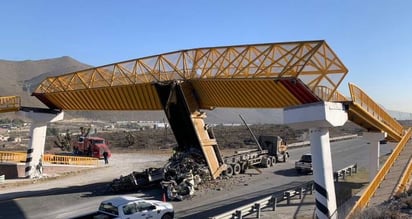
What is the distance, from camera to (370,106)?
23.6 metres

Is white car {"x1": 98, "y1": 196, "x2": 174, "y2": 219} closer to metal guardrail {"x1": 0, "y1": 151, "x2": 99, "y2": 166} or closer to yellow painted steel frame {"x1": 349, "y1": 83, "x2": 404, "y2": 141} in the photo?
yellow painted steel frame {"x1": 349, "y1": 83, "x2": 404, "y2": 141}

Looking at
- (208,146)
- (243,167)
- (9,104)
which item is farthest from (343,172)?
(9,104)

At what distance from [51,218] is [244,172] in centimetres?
1730

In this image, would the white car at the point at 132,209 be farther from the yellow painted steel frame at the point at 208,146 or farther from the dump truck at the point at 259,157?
the dump truck at the point at 259,157

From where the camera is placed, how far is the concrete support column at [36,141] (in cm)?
3297

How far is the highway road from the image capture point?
21656 mm

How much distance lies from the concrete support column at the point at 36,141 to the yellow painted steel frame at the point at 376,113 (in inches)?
967

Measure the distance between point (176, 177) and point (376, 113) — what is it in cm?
1385

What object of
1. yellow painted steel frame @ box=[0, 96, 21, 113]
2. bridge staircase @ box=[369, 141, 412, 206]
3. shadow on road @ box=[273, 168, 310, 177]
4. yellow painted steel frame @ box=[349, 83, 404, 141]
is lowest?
shadow on road @ box=[273, 168, 310, 177]

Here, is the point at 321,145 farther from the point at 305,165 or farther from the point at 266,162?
the point at 266,162

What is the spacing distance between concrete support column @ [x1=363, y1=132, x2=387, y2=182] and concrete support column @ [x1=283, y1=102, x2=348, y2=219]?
1057 cm

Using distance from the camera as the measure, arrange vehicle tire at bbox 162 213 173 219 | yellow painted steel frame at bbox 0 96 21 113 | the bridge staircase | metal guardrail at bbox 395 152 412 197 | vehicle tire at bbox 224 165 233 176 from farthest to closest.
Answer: yellow painted steel frame at bbox 0 96 21 113 → vehicle tire at bbox 224 165 233 176 → metal guardrail at bbox 395 152 412 197 → vehicle tire at bbox 162 213 173 219 → the bridge staircase

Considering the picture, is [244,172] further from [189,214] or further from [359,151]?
[359,151]

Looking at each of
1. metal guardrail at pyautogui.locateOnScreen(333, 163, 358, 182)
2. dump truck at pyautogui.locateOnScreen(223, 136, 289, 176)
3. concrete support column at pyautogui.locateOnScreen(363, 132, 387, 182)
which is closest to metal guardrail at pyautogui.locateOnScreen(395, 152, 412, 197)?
concrete support column at pyautogui.locateOnScreen(363, 132, 387, 182)
